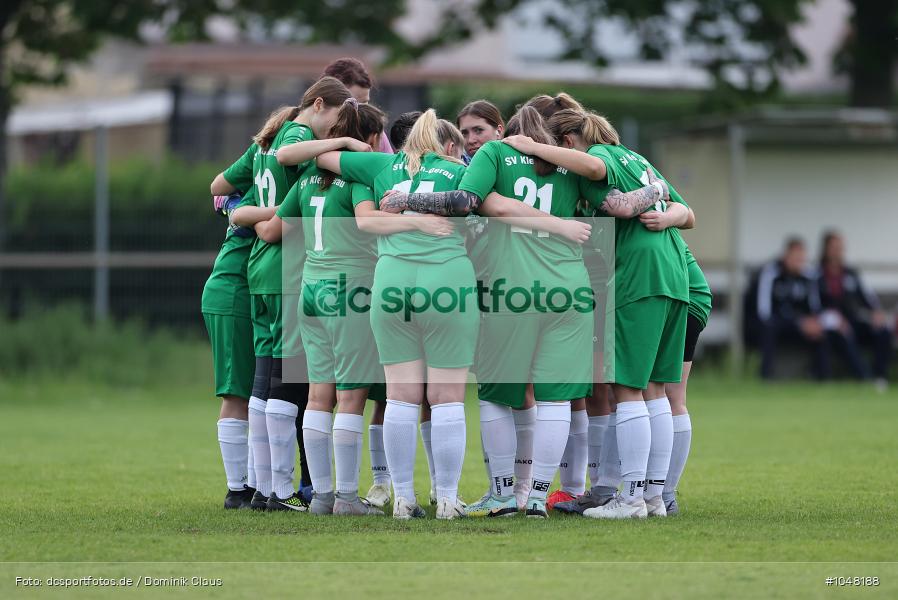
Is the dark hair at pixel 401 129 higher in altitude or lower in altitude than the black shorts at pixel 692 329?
higher

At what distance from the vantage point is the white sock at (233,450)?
7.32 m

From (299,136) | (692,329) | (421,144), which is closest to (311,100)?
(299,136)

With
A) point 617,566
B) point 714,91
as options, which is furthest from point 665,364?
point 714,91

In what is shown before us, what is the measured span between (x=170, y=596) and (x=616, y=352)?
8.99 feet

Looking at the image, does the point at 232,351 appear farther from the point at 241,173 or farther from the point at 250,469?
the point at 241,173

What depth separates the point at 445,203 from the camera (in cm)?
645

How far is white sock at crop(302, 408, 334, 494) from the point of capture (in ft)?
22.6

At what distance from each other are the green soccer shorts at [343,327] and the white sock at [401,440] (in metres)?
0.28

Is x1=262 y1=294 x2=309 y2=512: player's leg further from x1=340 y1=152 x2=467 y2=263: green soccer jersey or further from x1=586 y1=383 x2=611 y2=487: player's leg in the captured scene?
x1=586 y1=383 x2=611 y2=487: player's leg

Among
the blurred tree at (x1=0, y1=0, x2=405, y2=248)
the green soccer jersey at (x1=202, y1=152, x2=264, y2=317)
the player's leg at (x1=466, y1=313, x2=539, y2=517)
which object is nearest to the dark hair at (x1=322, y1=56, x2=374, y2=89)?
the green soccer jersey at (x1=202, y1=152, x2=264, y2=317)

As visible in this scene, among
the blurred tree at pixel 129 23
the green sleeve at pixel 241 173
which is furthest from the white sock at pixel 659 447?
the blurred tree at pixel 129 23

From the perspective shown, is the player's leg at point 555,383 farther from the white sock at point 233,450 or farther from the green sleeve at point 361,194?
the white sock at point 233,450

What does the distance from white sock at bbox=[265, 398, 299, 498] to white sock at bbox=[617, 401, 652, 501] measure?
5.60 feet

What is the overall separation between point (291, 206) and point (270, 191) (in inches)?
10.5
